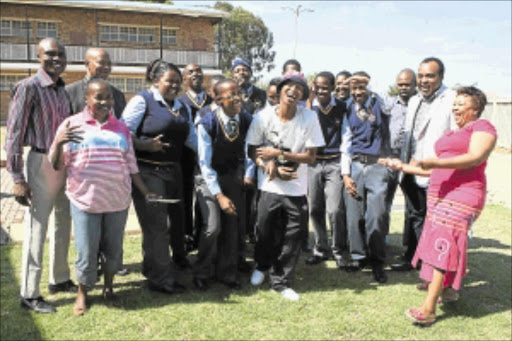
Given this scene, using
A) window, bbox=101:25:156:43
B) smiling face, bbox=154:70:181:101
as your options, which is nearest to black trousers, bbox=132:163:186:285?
smiling face, bbox=154:70:181:101

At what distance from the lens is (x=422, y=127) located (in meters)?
5.03

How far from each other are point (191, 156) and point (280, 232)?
1284mm

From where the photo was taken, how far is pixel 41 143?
3.96m

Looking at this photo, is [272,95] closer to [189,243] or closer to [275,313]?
[189,243]

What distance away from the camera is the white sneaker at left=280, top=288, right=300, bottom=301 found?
448 cm

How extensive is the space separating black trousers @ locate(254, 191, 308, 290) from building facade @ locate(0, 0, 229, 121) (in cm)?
2269

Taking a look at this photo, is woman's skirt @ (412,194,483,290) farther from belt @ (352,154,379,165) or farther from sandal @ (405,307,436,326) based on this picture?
belt @ (352,154,379,165)

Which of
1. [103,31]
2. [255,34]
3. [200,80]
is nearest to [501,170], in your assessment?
[200,80]

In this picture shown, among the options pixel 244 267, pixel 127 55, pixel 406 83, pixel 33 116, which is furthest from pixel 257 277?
pixel 127 55

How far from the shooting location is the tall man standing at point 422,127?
490 centimetres

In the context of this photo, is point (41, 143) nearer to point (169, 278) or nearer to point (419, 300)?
point (169, 278)

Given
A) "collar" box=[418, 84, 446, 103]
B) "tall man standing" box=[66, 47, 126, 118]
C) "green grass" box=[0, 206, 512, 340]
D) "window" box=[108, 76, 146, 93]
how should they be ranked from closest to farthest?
"green grass" box=[0, 206, 512, 340] → "tall man standing" box=[66, 47, 126, 118] → "collar" box=[418, 84, 446, 103] → "window" box=[108, 76, 146, 93]

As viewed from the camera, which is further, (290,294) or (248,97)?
(248,97)

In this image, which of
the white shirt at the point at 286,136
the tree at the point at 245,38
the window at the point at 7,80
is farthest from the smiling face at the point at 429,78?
the tree at the point at 245,38
